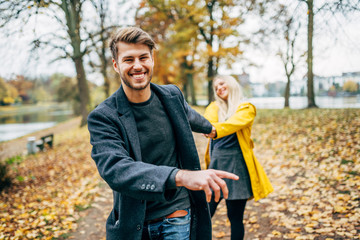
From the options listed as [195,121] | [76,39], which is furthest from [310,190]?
[76,39]

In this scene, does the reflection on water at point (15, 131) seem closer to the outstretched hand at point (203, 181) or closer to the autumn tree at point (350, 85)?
the outstretched hand at point (203, 181)

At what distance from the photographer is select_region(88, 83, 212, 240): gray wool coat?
4.09 feet

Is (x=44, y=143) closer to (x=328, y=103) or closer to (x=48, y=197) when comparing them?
(x=48, y=197)

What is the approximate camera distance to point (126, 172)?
1267 mm

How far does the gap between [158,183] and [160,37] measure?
24632 millimetres

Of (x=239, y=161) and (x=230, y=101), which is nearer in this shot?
(x=239, y=161)

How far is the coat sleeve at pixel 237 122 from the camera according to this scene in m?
2.65

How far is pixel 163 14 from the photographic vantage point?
18.9 meters

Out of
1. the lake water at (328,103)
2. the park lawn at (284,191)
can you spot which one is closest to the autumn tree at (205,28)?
the lake water at (328,103)

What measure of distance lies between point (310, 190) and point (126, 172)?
467 centimetres

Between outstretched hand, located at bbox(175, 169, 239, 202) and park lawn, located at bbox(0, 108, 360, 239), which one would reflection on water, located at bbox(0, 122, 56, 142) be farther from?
A: outstretched hand, located at bbox(175, 169, 239, 202)

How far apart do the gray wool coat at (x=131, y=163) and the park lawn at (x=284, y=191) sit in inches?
106

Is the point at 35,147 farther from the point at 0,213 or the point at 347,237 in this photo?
the point at 347,237

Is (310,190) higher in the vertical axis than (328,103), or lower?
lower
